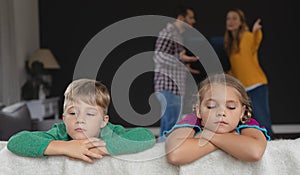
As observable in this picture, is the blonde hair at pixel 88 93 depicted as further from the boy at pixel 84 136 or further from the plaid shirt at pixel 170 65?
the plaid shirt at pixel 170 65

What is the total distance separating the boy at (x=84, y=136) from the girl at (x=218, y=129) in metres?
0.08

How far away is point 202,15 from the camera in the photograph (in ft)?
16.8

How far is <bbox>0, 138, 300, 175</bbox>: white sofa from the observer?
2.65ft

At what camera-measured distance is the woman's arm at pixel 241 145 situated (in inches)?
30.8

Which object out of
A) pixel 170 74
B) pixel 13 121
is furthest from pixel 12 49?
pixel 13 121

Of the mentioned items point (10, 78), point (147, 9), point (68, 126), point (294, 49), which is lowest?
point (10, 78)

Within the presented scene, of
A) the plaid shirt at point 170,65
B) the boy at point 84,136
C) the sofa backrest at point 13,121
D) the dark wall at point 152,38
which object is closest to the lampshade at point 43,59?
the dark wall at point 152,38

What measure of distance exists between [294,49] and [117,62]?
2267 mm

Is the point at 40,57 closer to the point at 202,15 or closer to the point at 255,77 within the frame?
the point at 202,15

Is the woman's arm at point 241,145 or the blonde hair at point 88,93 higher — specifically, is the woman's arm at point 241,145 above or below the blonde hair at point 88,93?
below

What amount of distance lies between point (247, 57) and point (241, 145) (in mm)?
2878

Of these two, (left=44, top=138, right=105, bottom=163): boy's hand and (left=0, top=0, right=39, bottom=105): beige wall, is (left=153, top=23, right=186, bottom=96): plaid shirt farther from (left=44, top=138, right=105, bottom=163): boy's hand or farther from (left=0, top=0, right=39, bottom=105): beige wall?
(left=44, top=138, right=105, bottom=163): boy's hand

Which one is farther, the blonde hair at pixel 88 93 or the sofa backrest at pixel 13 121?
the sofa backrest at pixel 13 121

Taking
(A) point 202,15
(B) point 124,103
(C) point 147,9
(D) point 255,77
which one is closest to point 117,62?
(C) point 147,9
